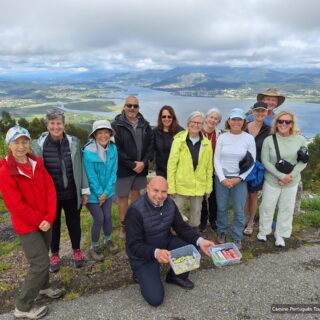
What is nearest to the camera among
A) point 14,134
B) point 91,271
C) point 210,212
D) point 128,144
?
point 14,134

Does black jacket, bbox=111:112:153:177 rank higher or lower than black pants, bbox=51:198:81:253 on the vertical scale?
higher

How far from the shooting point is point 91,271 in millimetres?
5449

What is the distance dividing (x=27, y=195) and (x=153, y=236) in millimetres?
1995

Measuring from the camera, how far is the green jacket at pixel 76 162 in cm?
464

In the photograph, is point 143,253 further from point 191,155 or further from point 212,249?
point 191,155

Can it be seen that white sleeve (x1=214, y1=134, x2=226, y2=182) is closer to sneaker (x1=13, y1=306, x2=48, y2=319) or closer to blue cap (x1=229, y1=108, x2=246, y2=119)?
blue cap (x1=229, y1=108, x2=246, y2=119)

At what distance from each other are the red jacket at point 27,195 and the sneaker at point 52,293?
1176 millimetres

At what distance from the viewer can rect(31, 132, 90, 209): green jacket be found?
4.64 metres

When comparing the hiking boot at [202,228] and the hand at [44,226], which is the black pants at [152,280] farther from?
the hiking boot at [202,228]

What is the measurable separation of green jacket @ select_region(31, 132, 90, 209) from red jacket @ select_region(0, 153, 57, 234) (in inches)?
20.0

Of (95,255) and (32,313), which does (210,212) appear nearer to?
(95,255)

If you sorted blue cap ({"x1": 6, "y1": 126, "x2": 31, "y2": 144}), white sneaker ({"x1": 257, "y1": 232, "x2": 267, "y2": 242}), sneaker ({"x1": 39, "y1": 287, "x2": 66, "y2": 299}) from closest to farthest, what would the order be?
1. blue cap ({"x1": 6, "y1": 126, "x2": 31, "y2": 144})
2. sneaker ({"x1": 39, "y1": 287, "x2": 66, "y2": 299})
3. white sneaker ({"x1": 257, "y1": 232, "x2": 267, "y2": 242})

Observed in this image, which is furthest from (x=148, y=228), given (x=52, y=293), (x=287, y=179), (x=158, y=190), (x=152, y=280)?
(x=287, y=179)

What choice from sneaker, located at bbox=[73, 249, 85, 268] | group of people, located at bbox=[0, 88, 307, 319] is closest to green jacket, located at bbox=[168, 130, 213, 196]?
group of people, located at bbox=[0, 88, 307, 319]
